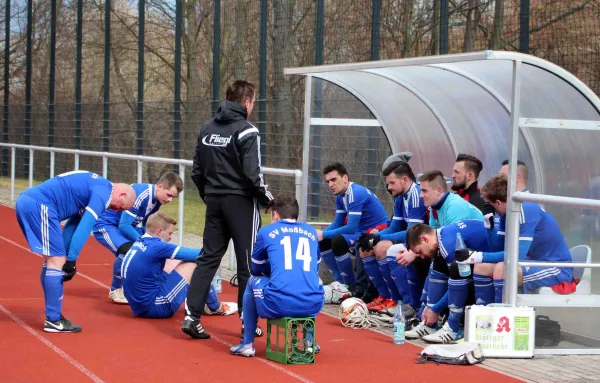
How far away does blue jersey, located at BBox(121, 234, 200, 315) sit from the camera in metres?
8.35

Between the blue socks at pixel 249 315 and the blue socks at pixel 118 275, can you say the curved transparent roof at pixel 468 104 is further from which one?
the blue socks at pixel 118 275

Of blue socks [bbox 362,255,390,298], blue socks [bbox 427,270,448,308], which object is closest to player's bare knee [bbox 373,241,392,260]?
blue socks [bbox 362,255,390,298]

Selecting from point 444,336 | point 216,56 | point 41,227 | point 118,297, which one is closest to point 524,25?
point 444,336

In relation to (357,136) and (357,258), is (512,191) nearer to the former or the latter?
(357,258)

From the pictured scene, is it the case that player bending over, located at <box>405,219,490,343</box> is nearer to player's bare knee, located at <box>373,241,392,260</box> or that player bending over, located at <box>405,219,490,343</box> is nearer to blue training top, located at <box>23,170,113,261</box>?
player's bare knee, located at <box>373,241,392,260</box>

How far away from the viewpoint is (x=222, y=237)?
7.73m

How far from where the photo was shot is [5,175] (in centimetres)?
2675

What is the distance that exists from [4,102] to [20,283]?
2010 cm

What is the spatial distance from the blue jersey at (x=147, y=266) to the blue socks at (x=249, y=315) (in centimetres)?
146

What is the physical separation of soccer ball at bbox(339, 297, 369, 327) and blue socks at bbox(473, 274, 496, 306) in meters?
1.20

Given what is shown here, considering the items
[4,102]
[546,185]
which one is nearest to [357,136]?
[546,185]

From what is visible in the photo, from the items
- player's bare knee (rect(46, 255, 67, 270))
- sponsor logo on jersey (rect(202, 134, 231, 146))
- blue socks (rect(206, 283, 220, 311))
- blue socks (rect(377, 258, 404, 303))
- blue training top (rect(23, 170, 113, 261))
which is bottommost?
blue socks (rect(206, 283, 220, 311))

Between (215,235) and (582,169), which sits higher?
(582,169)

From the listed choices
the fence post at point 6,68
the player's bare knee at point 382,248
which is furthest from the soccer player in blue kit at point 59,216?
the fence post at point 6,68
